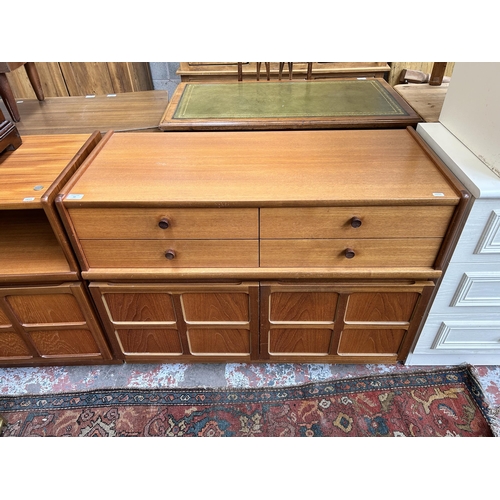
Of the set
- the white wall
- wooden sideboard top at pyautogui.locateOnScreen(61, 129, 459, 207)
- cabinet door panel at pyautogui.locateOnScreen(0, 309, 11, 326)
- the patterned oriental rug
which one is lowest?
the patterned oriental rug

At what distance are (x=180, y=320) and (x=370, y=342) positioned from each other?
63cm

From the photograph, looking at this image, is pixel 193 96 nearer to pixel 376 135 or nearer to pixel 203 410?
pixel 376 135

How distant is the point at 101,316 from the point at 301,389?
701mm

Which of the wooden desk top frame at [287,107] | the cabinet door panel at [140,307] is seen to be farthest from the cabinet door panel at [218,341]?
the wooden desk top frame at [287,107]

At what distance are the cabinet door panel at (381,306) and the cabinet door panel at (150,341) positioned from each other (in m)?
0.58

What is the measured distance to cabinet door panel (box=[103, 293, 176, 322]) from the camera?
1091mm

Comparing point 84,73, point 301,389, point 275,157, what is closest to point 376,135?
point 275,157

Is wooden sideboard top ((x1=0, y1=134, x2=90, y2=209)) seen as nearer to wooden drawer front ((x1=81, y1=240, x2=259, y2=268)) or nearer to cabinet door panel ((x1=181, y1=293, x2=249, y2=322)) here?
wooden drawer front ((x1=81, y1=240, x2=259, y2=268))

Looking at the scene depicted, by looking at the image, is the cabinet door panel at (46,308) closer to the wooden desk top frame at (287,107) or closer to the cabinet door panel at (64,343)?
the cabinet door panel at (64,343)

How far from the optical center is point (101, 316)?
1140 mm

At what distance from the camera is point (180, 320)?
1.15 m

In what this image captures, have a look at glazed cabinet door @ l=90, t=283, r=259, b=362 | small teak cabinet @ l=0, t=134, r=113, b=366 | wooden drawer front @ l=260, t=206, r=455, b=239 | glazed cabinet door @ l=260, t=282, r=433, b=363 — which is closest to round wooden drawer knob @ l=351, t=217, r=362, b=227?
wooden drawer front @ l=260, t=206, r=455, b=239

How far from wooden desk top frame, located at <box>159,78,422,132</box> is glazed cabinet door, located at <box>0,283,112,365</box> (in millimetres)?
651

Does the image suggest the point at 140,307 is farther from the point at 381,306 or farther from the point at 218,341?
the point at 381,306
